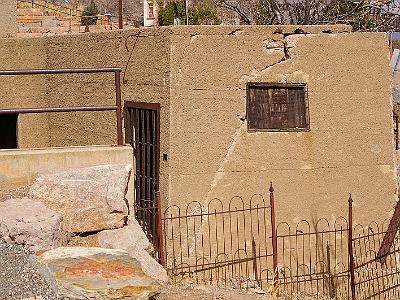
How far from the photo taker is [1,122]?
44.5ft

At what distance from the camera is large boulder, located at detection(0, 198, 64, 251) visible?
6.85m

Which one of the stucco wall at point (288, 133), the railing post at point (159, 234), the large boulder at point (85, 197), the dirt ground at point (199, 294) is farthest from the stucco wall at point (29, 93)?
the dirt ground at point (199, 294)

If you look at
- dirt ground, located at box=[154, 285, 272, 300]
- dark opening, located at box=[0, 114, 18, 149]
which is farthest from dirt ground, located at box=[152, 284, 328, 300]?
dark opening, located at box=[0, 114, 18, 149]

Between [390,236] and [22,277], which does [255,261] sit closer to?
[390,236]

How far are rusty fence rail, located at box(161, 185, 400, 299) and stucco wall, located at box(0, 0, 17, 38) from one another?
706 centimetres

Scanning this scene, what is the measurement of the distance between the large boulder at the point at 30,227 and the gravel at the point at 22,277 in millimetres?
133

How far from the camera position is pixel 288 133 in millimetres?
9719

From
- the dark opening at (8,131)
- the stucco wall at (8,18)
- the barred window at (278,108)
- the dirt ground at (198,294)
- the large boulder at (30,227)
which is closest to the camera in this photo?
the large boulder at (30,227)

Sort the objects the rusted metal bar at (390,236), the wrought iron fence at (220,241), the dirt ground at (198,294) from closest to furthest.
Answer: the dirt ground at (198,294)
the wrought iron fence at (220,241)
the rusted metal bar at (390,236)

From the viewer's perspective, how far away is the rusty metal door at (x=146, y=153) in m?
9.70

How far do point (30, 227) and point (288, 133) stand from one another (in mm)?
4009

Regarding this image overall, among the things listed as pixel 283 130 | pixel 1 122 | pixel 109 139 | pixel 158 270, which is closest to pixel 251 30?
pixel 283 130

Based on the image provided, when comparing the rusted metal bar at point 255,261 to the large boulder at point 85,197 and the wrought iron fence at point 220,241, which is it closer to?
the wrought iron fence at point 220,241

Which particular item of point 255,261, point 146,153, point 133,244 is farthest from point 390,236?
point 133,244
